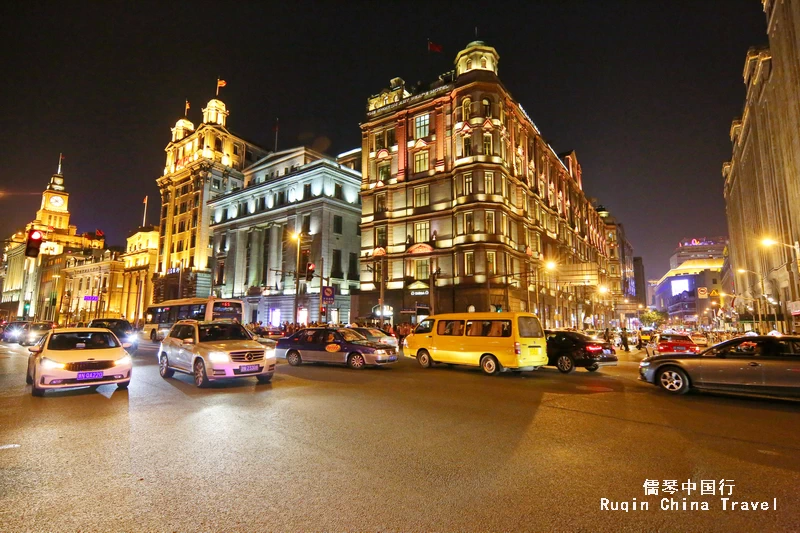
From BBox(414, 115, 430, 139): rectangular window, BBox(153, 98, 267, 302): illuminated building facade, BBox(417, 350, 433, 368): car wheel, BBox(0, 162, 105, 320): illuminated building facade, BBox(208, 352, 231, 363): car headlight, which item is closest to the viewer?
BBox(208, 352, 231, 363): car headlight

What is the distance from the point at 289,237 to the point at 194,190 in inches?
1380

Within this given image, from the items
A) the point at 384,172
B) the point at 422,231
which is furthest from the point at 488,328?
the point at 384,172

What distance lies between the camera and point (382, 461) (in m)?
5.39

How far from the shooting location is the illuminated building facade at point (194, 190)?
2778 inches

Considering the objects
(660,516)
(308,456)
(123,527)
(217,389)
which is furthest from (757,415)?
(217,389)

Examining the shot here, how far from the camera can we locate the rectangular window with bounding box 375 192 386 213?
48494 mm

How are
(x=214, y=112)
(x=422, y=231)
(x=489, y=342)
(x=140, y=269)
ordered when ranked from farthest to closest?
(x=140, y=269) → (x=214, y=112) → (x=422, y=231) → (x=489, y=342)

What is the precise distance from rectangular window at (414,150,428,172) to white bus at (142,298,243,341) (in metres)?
25.3

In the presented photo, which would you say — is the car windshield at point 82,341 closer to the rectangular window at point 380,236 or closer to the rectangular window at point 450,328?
the rectangular window at point 450,328

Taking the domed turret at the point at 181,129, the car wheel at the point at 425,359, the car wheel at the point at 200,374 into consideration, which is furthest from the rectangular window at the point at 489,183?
the domed turret at the point at 181,129

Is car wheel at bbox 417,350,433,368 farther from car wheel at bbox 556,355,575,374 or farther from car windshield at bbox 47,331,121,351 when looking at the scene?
car windshield at bbox 47,331,121,351

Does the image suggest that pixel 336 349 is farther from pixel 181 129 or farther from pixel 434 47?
pixel 181 129

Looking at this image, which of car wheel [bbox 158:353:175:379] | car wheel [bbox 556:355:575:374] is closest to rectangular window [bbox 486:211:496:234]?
car wheel [bbox 556:355:575:374]

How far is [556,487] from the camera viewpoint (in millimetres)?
4590
